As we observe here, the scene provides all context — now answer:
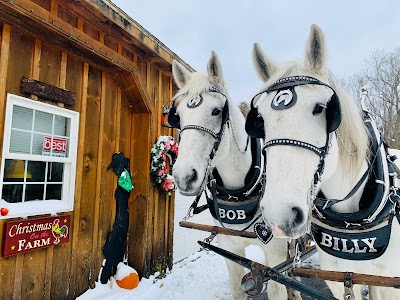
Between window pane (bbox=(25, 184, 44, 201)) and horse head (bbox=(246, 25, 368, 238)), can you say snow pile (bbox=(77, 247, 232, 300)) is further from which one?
horse head (bbox=(246, 25, 368, 238))

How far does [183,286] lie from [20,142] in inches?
107

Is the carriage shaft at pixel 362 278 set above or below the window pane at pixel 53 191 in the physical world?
below

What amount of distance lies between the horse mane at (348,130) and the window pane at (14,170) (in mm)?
2614

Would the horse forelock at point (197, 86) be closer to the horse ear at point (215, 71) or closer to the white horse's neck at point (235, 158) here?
the horse ear at point (215, 71)

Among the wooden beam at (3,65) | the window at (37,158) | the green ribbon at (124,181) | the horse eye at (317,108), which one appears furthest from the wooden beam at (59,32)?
the horse eye at (317,108)

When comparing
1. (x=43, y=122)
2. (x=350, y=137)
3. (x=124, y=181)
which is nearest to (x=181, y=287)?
(x=124, y=181)

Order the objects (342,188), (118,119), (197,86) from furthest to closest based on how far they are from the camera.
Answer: (118,119) < (197,86) < (342,188)

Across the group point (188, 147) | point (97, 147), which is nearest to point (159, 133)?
point (97, 147)

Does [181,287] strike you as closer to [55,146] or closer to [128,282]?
[128,282]

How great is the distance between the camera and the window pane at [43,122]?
2.86m

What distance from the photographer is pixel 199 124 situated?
6.16ft

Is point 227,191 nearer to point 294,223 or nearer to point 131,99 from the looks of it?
point 294,223

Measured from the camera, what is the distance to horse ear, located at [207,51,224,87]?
84.2 inches

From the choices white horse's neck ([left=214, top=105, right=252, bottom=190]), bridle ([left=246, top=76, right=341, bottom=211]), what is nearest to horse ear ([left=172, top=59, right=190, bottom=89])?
white horse's neck ([left=214, top=105, right=252, bottom=190])
